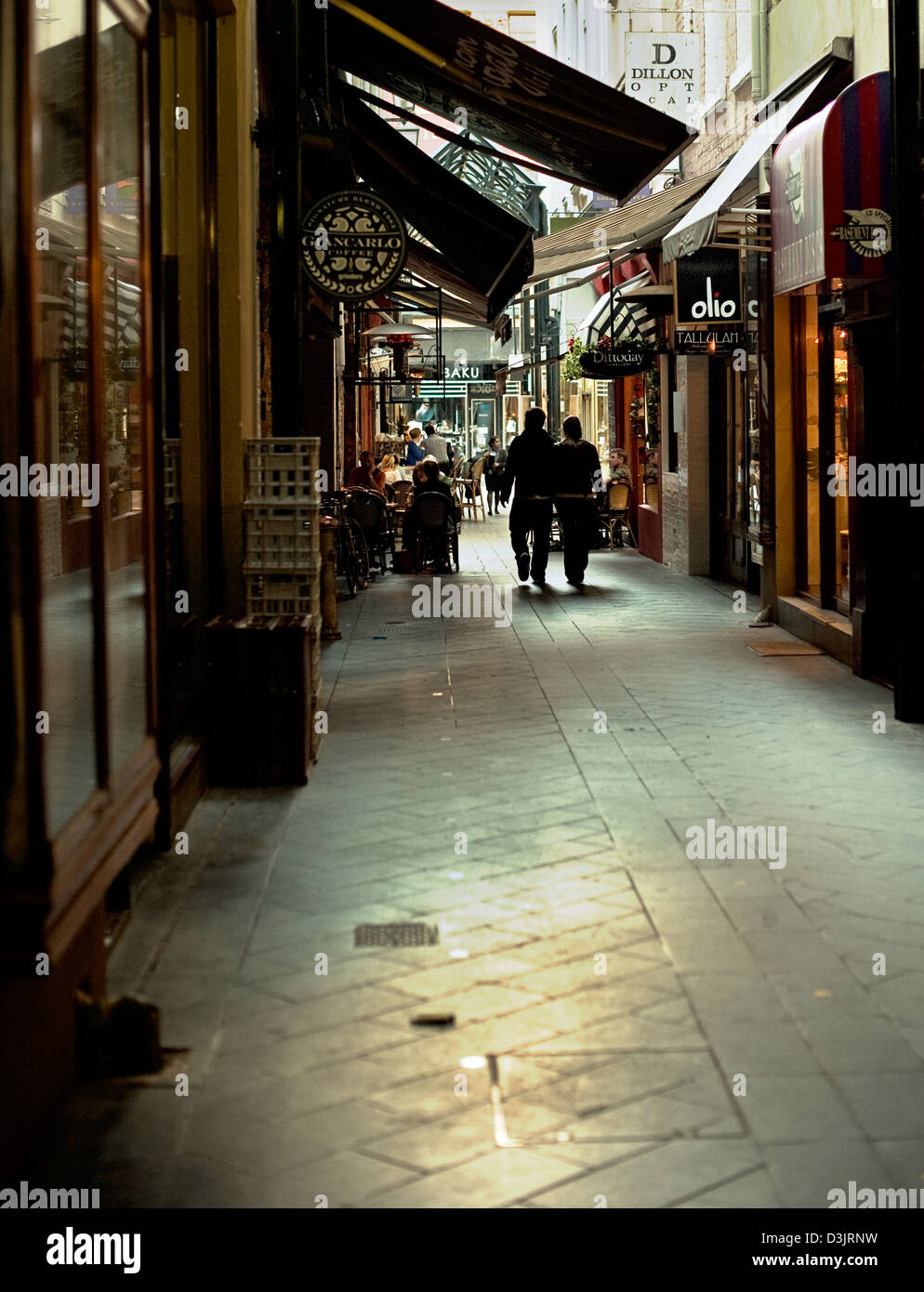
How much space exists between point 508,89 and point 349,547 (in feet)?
20.6

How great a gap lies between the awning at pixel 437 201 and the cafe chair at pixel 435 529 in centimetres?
269

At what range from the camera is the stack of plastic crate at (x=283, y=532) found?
8750 millimetres

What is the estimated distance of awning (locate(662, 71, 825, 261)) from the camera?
1366 centimetres

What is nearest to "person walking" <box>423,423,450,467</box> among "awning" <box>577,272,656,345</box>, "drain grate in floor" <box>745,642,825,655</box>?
"awning" <box>577,272,656,345</box>

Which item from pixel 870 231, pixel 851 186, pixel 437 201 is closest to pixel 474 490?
pixel 437 201

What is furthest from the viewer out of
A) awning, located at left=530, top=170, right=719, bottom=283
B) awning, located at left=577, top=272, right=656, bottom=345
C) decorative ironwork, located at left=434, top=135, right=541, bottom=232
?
decorative ironwork, located at left=434, top=135, right=541, bottom=232

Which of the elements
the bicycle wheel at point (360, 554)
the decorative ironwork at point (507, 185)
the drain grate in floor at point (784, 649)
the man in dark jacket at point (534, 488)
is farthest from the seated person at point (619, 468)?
the decorative ironwork at point (507, 185)

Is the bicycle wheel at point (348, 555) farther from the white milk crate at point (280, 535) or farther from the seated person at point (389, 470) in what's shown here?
the white milk crate at point (280, 535)

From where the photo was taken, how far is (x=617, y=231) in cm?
1998

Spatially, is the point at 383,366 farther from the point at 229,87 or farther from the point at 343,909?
the point at 343,909

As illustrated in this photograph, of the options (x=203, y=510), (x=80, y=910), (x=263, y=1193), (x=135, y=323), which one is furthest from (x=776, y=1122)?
(x=203, y=510)

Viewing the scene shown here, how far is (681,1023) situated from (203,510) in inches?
188

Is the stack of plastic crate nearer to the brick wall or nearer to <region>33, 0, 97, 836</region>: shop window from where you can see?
<region>33, 0, 97, 836</region>: shop window

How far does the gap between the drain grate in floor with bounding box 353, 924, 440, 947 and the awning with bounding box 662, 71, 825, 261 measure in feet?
30.1
